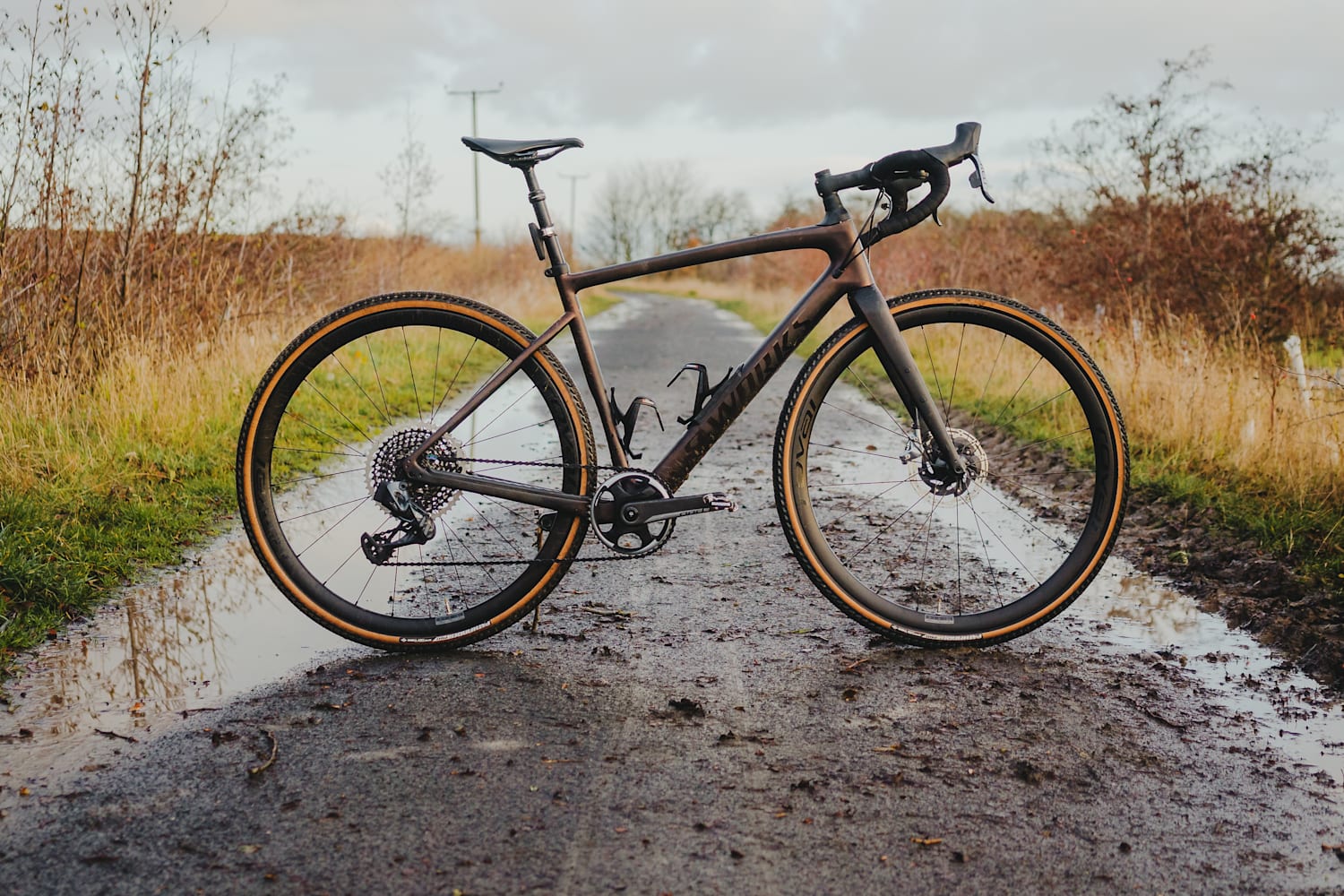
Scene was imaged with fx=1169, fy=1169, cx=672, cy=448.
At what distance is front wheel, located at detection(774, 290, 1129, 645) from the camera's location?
3.87m

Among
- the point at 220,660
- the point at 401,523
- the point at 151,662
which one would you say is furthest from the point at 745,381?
the point at 151,662

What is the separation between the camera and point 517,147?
147 inches

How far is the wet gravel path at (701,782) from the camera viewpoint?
2432mm

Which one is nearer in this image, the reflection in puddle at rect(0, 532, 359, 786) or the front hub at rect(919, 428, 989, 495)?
the reflection in puddle at rect(0, 532, 359, 786)

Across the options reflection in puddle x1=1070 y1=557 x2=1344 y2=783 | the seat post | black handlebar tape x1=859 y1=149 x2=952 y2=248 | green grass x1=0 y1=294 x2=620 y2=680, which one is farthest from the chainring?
reflection in puddle x1=1070 y1=557 x2=1344 y2=783

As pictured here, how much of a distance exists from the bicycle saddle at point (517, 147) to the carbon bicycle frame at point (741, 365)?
9 centimetres

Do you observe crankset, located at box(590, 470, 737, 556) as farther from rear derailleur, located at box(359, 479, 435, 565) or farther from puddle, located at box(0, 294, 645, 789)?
puddle, located at box(0, 294, 645, 789)

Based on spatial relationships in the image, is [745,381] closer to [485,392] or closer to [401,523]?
[485,392]

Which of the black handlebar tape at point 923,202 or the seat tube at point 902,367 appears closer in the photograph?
the black handlebar tape at point 923,202

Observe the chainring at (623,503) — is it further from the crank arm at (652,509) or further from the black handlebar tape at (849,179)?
the black handlebar tape at (849,179)

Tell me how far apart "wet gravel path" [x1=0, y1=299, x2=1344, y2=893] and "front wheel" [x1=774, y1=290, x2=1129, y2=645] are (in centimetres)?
22

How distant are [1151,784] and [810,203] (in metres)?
33.6

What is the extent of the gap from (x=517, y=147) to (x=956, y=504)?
184 centimetres

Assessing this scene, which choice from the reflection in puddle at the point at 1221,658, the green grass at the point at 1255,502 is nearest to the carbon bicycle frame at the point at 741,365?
the reflection in puddle at the point at 1221,658
